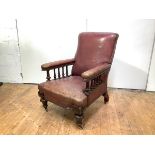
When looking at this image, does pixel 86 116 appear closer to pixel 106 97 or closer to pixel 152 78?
pixel 106 97

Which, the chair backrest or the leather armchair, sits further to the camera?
the chair backrest

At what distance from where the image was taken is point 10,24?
282 cm

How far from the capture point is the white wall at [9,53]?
9.33ft

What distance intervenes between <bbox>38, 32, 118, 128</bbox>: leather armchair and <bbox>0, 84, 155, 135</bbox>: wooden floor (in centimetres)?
15

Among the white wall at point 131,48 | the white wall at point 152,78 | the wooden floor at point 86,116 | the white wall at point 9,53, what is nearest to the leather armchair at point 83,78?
the wooden floor at point 86,116

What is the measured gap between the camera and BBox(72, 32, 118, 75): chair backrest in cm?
211

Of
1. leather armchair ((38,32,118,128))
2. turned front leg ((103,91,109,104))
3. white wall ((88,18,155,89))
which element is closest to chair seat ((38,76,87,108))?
leather armchair ((38,32,118,128))

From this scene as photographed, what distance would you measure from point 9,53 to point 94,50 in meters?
1.54

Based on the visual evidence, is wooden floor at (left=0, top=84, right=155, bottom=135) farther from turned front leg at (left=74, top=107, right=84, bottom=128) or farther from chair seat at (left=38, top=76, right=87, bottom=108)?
chair seat at (left=38, top=76, right=87, bottom=108)

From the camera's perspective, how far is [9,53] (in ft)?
9.78

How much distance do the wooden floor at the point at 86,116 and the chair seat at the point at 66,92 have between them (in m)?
0.25

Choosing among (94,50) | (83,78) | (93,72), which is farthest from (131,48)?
(83,78)

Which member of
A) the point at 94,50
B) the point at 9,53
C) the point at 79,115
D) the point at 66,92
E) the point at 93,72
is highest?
the point at 94,50
